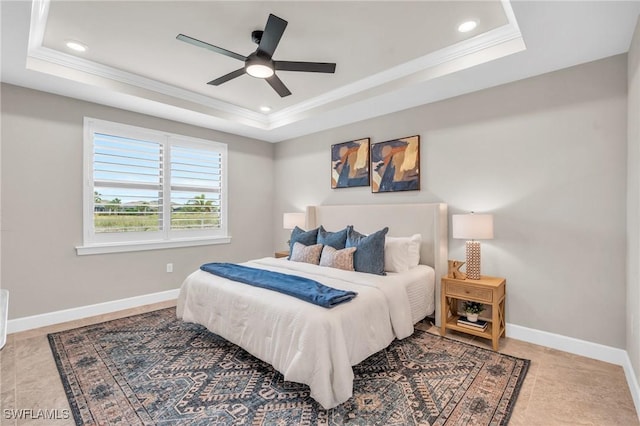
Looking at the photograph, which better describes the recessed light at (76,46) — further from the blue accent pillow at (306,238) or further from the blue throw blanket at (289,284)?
the blue accent pillow at (306,238)

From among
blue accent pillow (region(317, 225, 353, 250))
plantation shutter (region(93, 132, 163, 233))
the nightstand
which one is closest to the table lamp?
the nightstand

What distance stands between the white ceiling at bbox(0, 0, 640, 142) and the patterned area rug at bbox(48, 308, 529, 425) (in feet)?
8.69

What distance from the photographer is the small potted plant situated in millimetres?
3014

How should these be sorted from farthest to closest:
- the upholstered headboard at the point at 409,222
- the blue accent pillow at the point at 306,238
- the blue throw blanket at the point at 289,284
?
the blue accent pillow at the point at 306,238 → the upholstered headboard at the point at 409,222 → the blue throw blanket at the point at 289,284

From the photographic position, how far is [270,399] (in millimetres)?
2055

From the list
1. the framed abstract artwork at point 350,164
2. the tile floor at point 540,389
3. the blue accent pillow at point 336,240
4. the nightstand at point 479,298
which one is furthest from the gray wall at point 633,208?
the framed abstract artwork at point 350,164

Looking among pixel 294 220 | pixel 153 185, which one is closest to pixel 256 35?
pixel 153 185

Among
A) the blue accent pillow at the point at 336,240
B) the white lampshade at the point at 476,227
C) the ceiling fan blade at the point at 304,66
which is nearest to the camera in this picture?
the ceiling fan blade at the point at 304,66

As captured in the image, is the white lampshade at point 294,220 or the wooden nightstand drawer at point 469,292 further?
the white lampshade at point 294,220

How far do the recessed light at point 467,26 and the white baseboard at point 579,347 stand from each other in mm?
2839

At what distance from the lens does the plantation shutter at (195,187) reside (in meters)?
4.51

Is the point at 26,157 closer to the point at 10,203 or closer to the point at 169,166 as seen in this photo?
the point at 10,203

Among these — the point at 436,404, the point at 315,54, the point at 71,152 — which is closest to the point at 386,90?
the point at 315,54

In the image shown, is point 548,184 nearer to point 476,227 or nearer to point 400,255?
point 476,227
